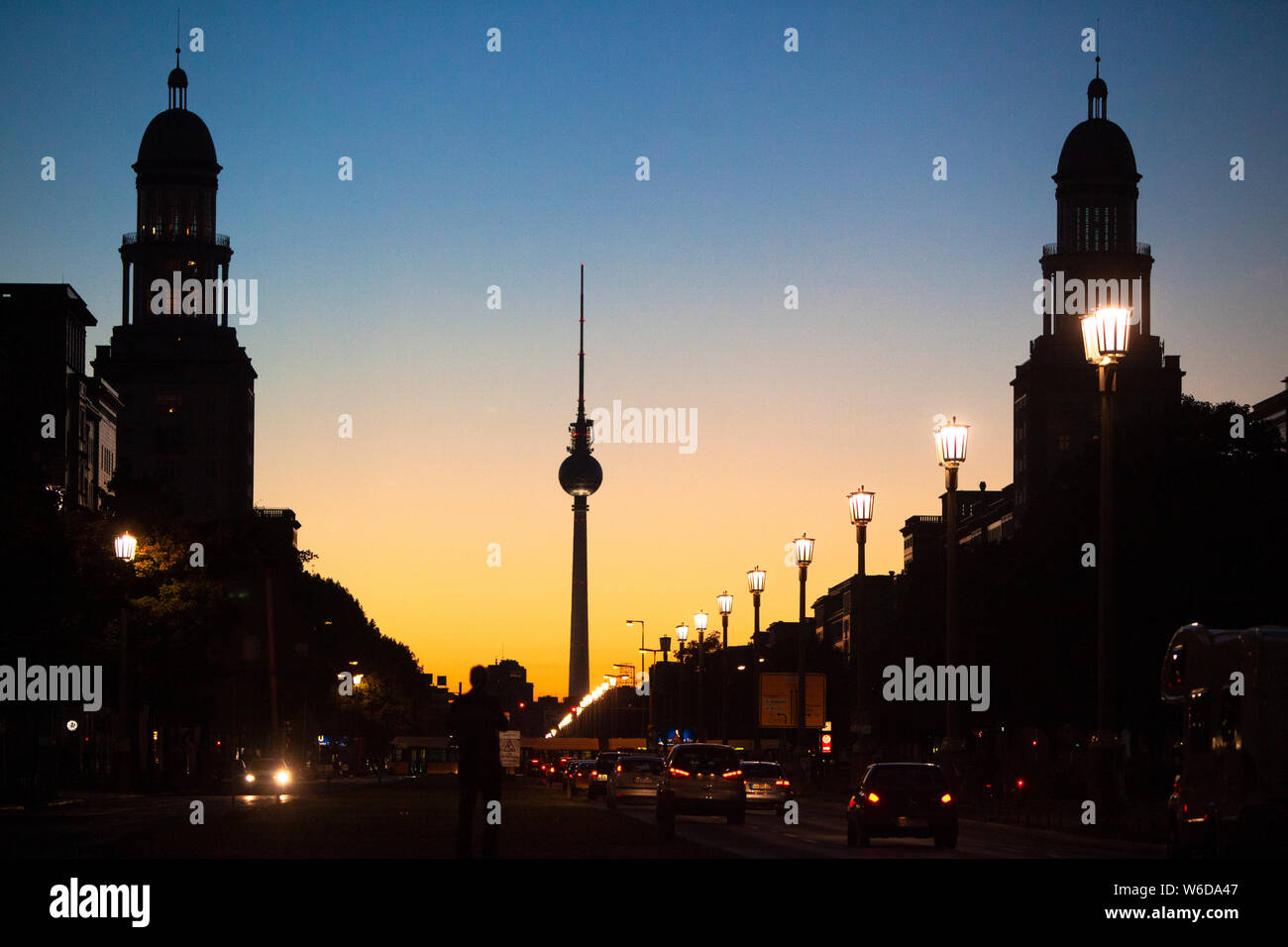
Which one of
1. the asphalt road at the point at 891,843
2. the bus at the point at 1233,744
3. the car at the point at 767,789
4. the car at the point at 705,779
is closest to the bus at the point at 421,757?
the car at the point at 767,789

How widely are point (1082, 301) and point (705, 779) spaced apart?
134 meters

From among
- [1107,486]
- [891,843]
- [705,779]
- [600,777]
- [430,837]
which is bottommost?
[600,777]

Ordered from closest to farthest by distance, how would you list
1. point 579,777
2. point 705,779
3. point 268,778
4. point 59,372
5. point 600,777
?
point 705,779 → point 600,777 → point 579,777 → point 268,778 → point 59,372

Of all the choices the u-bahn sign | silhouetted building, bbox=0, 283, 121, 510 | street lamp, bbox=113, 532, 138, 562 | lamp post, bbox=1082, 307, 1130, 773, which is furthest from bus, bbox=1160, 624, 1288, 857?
silhouetted building, bbox=0, 283, 121, 510

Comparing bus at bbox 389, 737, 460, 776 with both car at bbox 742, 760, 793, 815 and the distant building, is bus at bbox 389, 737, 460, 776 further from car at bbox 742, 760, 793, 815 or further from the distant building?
car at bbox 742, 760, 793, 815

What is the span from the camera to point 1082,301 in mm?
168375

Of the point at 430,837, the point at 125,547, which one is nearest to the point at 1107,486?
the point at 430,837

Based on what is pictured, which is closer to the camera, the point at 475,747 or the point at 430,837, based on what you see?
the point at 475,747

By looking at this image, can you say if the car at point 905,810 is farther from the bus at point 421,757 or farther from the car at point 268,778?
the bus at point 421,757

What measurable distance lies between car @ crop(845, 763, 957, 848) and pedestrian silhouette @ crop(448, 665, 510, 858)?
13.8 meters

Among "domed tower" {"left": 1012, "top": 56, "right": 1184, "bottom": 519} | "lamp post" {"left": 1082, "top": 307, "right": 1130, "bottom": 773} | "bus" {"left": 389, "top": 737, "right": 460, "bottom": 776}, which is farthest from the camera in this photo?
"bus" {"left": 389, "top": 737, "right": 460, "bottom": 776}

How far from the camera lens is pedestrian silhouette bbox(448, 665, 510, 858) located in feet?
71.3

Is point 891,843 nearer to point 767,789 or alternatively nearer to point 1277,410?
point 767,789
